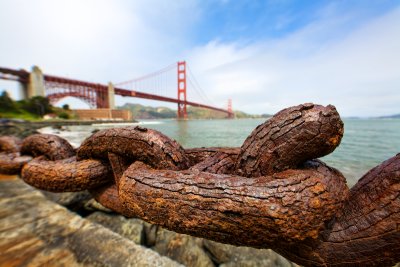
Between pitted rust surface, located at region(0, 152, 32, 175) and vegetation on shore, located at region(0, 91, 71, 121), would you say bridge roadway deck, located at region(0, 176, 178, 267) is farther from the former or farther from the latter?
vegetation on shore, located at region(0, 91, 71, 121)

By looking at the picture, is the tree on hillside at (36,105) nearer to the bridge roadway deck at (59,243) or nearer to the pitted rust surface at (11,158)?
the pitted rust surface at (11,158)

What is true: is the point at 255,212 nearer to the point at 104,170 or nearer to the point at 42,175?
the point at 104,170

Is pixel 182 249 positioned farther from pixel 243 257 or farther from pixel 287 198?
pixel 287 198

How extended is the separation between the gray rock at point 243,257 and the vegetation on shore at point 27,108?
31.5m

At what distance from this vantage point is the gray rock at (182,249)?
193cm

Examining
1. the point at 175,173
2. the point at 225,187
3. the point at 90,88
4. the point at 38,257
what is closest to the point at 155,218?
the point at 175,173

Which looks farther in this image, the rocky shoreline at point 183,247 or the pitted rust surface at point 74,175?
the rocky shoreline at point 183,247

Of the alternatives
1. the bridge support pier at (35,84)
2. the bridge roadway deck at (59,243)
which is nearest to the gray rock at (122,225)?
the bridge roadway deck at (59,243)

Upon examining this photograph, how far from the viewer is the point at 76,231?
1.35 m

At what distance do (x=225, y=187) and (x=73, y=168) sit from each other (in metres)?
0.82

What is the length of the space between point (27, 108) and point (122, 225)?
123 ft

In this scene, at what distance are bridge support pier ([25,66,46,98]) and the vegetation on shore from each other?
2.85 metres

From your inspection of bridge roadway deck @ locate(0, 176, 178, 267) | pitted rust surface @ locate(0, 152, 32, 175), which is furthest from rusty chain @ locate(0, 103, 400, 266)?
pitted rust surface @ locate(0, 152, 32, 175)

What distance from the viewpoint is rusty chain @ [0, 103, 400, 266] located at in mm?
561
